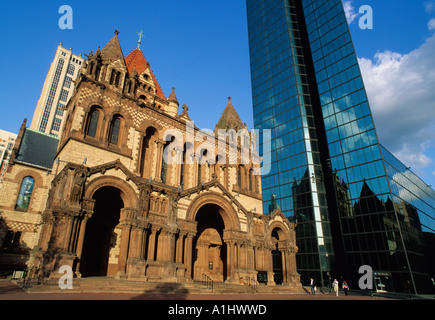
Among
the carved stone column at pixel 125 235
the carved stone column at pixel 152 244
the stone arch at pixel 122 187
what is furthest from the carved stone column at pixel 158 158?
the carved stone column at pixel 125 235

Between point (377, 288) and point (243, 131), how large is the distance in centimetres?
2555

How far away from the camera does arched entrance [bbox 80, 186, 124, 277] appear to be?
19781mm

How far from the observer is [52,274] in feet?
Result: 48.8

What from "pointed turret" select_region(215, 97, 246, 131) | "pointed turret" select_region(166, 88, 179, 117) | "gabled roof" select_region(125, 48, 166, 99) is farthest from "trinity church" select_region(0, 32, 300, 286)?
"gabled roof" select_region(125, 48, 166, 99)

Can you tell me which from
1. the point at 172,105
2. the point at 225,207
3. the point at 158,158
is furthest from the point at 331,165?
the point at 158,158

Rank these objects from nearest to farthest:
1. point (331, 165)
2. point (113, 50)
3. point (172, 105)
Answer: point (113, 50), point (172, 105), point (331, 165)

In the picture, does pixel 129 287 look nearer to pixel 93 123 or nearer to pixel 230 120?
pixel 93 123

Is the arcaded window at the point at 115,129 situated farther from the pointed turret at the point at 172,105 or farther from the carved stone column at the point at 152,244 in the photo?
the pointed turret at the point at 172,105

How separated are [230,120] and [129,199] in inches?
805

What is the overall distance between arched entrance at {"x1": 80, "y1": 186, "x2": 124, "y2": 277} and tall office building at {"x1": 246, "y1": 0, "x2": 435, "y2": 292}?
2989cm

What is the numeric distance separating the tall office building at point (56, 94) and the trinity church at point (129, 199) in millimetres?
74715

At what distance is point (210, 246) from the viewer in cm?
2620

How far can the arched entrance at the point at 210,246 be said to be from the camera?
976 inches
